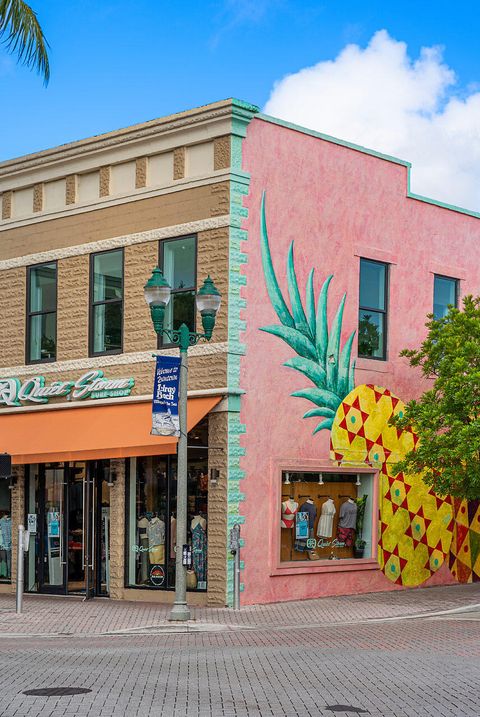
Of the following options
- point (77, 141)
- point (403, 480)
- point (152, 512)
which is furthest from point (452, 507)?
point (77, 141)

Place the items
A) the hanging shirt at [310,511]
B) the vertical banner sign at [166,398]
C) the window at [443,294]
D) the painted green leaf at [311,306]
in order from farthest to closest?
1. the window at [443,294]
2. the painted green leaf at [311,306]
3. the hanging shirt at [310,511]
4. the vertical banner sign at [166,398]

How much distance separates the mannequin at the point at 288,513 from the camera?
70.4 feet

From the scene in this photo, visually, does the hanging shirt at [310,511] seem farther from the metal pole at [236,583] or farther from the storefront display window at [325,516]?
the metal pole at [236,583]

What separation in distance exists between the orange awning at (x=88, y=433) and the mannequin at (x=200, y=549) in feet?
5.01

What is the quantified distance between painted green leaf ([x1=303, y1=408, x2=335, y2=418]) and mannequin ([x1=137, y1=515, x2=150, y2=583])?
140 inches

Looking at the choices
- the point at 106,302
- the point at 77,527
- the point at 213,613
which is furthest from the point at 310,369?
the point at 77,527

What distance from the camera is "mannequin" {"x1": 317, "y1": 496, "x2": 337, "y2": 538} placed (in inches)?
873

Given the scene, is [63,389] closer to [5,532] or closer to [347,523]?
[5,532]

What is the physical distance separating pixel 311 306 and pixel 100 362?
4210 mm

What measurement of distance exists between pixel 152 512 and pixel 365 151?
8.17 metres

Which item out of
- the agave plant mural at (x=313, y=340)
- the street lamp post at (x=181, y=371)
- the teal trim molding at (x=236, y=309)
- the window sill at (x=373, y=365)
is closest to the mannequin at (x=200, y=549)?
the teal trim molding at (x=236, y=309)

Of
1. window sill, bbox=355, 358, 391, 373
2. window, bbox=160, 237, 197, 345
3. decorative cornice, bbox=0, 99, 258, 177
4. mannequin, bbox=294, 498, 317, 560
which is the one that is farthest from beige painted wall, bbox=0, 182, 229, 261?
mannequin, bbox=294, 498, 317, 560

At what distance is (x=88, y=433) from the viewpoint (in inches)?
864

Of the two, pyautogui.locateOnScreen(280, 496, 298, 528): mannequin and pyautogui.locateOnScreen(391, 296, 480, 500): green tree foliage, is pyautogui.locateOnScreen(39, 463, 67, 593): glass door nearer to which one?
pyautogui.locateOnScreen(280, 496, 298, 528): mannequin
